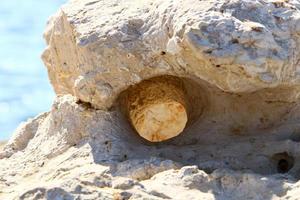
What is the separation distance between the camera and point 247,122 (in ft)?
16.6

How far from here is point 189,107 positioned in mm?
5738

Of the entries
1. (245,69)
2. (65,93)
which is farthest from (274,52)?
(65,93)

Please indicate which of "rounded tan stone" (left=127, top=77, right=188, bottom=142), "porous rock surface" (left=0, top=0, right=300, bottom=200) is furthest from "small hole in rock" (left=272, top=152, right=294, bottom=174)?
"rounded tan stone" (left=127, top=77, right=188, bottom=142)

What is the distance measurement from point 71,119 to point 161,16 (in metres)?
1.16

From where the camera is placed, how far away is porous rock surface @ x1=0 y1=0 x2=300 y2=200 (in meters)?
4.02

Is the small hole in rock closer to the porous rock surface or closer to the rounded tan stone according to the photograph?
the porous rock surface

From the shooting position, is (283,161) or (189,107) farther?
(189,107)

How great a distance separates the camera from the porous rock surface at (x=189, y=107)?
4.02m

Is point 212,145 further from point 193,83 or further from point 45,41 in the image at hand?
point 45,41

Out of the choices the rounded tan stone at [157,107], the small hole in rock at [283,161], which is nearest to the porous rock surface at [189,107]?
the small hole in rock at [283,161]

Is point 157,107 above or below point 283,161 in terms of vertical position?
above

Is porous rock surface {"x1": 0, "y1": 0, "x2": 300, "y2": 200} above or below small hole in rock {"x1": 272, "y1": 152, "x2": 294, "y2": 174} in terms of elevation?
above

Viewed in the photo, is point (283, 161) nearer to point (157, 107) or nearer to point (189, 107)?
point (189, 107)

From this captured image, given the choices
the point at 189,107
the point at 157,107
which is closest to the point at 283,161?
A: the point at 189,107
